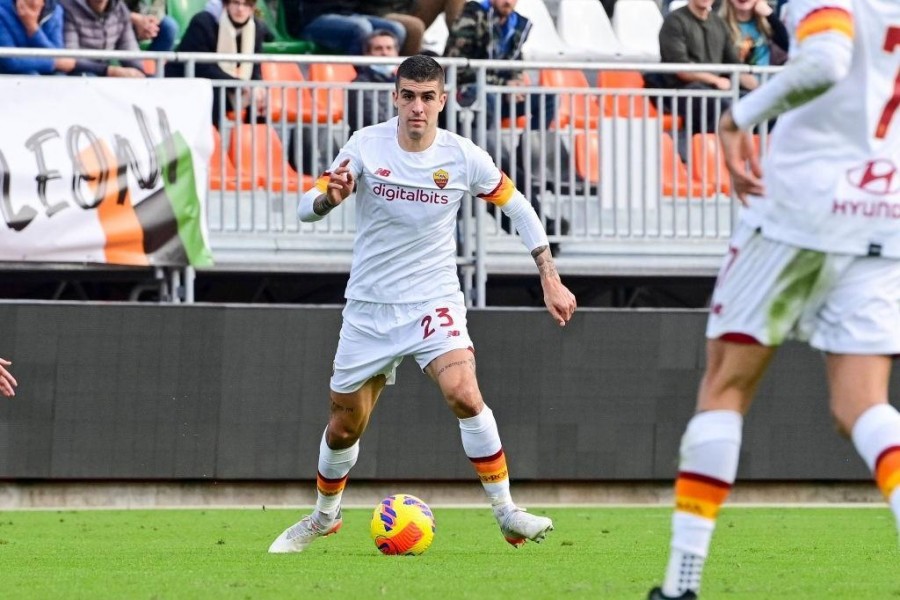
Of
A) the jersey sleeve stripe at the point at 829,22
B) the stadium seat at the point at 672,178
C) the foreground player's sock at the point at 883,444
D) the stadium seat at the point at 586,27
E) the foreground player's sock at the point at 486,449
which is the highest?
Result: the jersey sleeve stripe at the point at 829,22

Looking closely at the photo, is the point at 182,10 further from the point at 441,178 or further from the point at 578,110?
the point at 441,178

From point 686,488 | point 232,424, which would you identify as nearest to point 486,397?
point 232,424

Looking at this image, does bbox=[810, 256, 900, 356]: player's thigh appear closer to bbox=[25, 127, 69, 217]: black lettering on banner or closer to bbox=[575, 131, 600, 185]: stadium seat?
bbox=[25, 127, 69, 217]: black lettering on banner

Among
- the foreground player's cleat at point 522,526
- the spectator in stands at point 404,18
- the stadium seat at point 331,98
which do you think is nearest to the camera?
the foreground player's cleat at point 522,526

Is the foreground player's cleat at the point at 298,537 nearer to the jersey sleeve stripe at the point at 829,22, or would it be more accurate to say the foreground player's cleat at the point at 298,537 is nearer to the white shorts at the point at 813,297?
the white shorts at the point at 813,297

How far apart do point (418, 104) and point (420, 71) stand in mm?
212

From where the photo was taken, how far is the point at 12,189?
12.5 m

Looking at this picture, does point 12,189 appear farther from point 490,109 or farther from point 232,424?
point 490,109

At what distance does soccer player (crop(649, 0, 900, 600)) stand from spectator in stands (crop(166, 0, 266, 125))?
8239 mm

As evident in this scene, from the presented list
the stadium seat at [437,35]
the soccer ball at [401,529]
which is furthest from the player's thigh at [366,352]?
the stadium seat at [437,35]

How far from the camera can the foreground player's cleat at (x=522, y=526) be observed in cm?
897

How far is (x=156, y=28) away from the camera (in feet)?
48.6

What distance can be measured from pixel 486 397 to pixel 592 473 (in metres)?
1.01

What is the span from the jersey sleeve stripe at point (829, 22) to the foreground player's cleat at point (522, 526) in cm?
393
